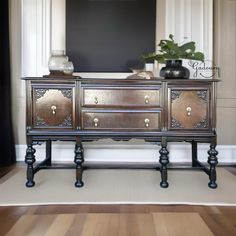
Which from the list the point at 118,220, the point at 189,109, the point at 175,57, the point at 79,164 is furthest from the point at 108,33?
the point at 118,220

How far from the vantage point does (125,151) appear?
3.16 meters

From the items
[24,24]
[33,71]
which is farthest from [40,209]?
[24,24]

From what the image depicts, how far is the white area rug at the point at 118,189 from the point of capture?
6.56 feet

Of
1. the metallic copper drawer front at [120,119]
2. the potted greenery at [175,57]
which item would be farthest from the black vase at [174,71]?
the metallic copper drawer front at [120,119]

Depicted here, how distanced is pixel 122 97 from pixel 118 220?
0.94 meters

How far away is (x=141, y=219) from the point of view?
167 cm

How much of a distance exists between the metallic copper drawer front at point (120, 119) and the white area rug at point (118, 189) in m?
0.44

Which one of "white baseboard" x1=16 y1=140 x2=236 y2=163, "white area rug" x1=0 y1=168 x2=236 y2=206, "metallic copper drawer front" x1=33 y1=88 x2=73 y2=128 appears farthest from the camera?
"white baseboard" x1=16 y1=140 x2=236 y2=163

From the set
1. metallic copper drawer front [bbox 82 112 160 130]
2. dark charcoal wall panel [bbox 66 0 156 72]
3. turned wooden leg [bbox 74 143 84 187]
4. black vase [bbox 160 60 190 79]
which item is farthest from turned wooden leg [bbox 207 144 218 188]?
dark charcoal wall panel [bbox 66 0 156 72]

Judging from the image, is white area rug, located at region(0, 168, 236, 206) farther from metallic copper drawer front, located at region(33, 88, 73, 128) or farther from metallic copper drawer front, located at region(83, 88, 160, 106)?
metallic copper drawer front, located at region(83, 88, 160, 106)

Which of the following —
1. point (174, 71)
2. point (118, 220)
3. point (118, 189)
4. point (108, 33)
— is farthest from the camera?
point (108, 33)

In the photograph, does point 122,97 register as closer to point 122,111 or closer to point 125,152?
point 122,111

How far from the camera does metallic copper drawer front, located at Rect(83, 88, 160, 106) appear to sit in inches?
90.7

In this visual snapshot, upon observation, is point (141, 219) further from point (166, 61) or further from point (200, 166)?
point (166, 61)
